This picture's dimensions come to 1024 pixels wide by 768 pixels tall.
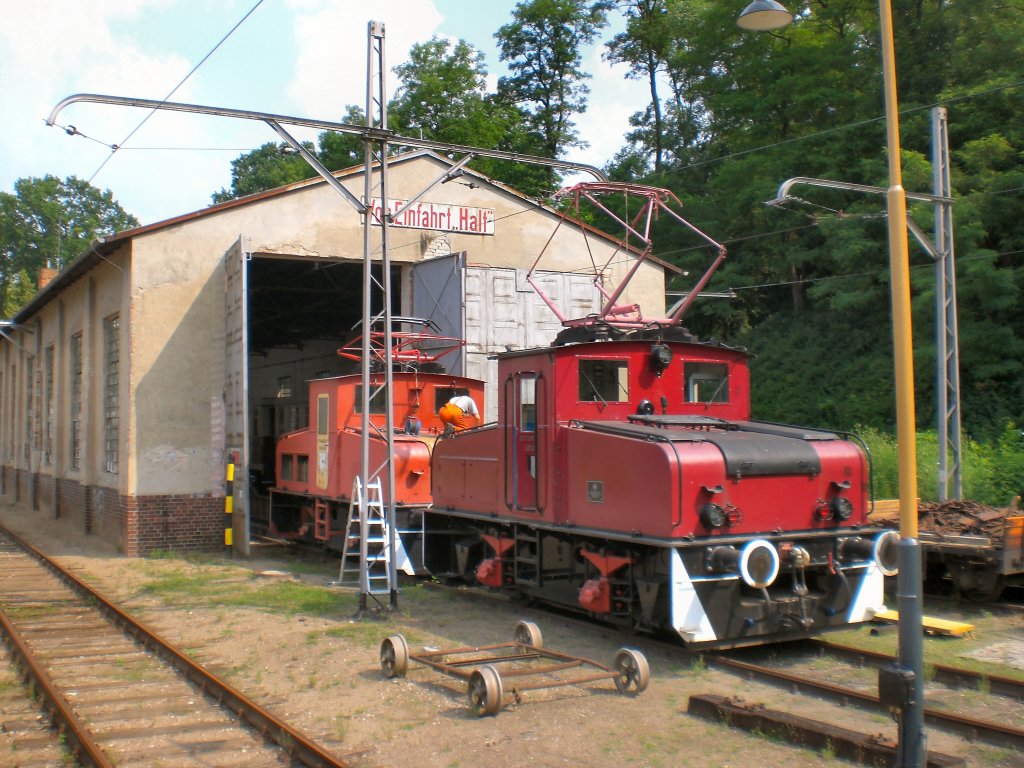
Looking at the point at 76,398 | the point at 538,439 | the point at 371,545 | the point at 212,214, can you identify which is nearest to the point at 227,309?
the point at 212,214

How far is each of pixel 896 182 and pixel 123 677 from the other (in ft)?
24.3

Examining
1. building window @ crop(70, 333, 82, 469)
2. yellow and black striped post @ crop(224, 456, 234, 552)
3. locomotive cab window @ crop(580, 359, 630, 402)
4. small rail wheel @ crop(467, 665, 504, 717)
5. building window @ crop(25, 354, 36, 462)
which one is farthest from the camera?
building window @ crop(25, 354, 36, 462)

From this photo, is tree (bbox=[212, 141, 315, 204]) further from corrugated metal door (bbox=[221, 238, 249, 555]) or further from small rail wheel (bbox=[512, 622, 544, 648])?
small rail wheel (bbox=[512, 622, 544, 648])

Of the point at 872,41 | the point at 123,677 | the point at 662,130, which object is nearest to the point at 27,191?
the point at 662,130

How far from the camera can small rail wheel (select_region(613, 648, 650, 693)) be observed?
25.1 feet

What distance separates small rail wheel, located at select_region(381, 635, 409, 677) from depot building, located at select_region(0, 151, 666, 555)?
248 inches

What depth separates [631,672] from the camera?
25.3 ft

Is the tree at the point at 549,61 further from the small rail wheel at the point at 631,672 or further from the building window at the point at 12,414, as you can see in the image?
the small rail wheel at the point at 631,672

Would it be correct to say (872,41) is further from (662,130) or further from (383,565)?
(383,565)

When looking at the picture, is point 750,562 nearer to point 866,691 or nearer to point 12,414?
point 866,691

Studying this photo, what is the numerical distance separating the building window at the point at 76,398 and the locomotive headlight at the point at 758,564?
62.2 ft

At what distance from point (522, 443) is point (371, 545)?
470 cm

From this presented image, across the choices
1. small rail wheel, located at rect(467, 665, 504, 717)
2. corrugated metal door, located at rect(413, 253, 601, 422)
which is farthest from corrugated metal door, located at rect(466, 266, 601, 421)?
small rail wheel, located at rect(467, 665, 504, 717)

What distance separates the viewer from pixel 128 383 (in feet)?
56.7
